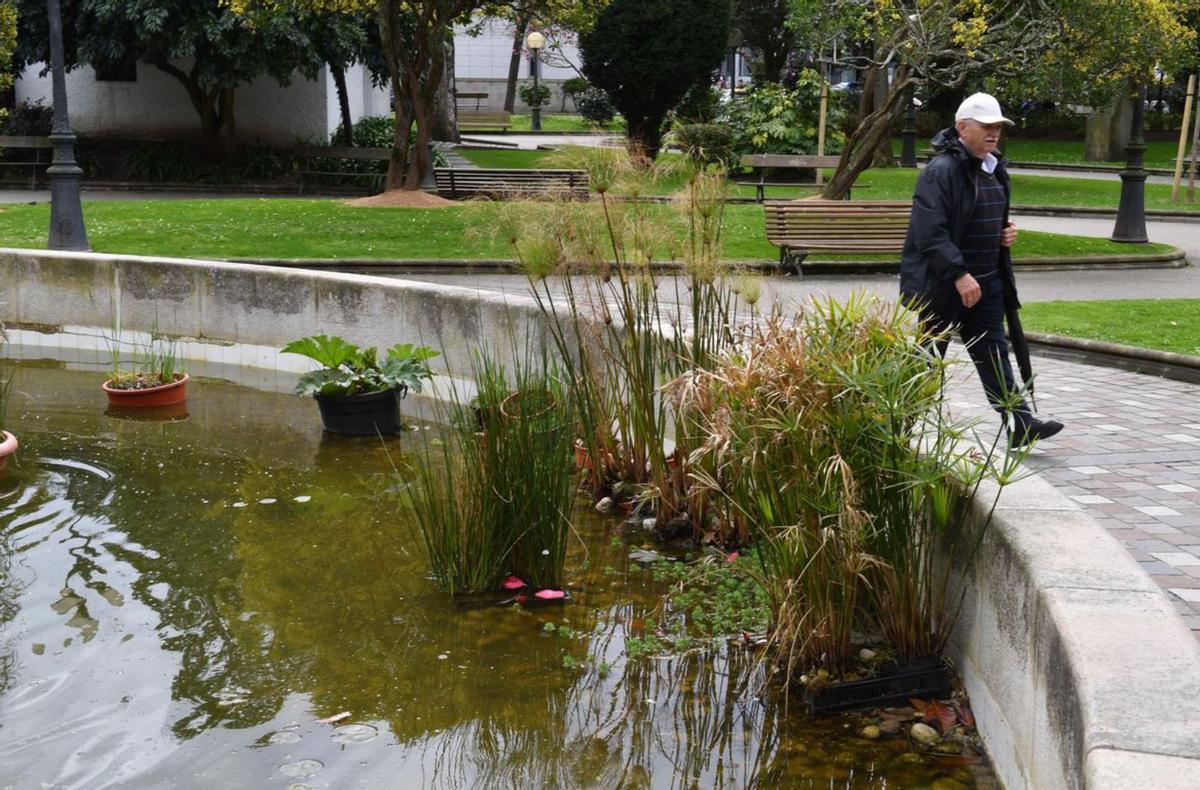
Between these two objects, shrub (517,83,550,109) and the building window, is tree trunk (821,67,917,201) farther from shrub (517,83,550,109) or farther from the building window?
shrub (517,83,550,109)

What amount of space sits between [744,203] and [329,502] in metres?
17.6

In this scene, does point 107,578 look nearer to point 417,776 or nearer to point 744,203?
point 417,776

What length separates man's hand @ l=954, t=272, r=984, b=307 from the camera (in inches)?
255

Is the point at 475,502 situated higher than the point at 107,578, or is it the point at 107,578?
the point at 475,502

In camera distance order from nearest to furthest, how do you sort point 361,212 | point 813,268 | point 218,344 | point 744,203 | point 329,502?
point 329,502
point 218,344
point 813,268
point 361,212
point 744,203

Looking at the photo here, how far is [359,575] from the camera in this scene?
6.31m

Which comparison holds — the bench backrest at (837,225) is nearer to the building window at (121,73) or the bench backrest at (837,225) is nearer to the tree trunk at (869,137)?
the tree trunk at (869,137)

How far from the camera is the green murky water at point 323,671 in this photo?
452cm

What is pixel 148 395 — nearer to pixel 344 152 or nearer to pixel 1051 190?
pixel 344 152

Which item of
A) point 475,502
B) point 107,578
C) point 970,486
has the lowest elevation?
point 107,578

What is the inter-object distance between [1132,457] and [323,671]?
14.6 feet

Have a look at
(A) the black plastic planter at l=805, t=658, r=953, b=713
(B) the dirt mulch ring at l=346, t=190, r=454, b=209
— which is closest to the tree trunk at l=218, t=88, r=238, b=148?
(B) the dirt mulch ring at l=346, t=190, r=454, b=209

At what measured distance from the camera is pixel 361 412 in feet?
28.4

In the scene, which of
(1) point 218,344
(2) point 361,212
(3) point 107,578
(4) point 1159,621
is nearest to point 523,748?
(4) point 1159,621
